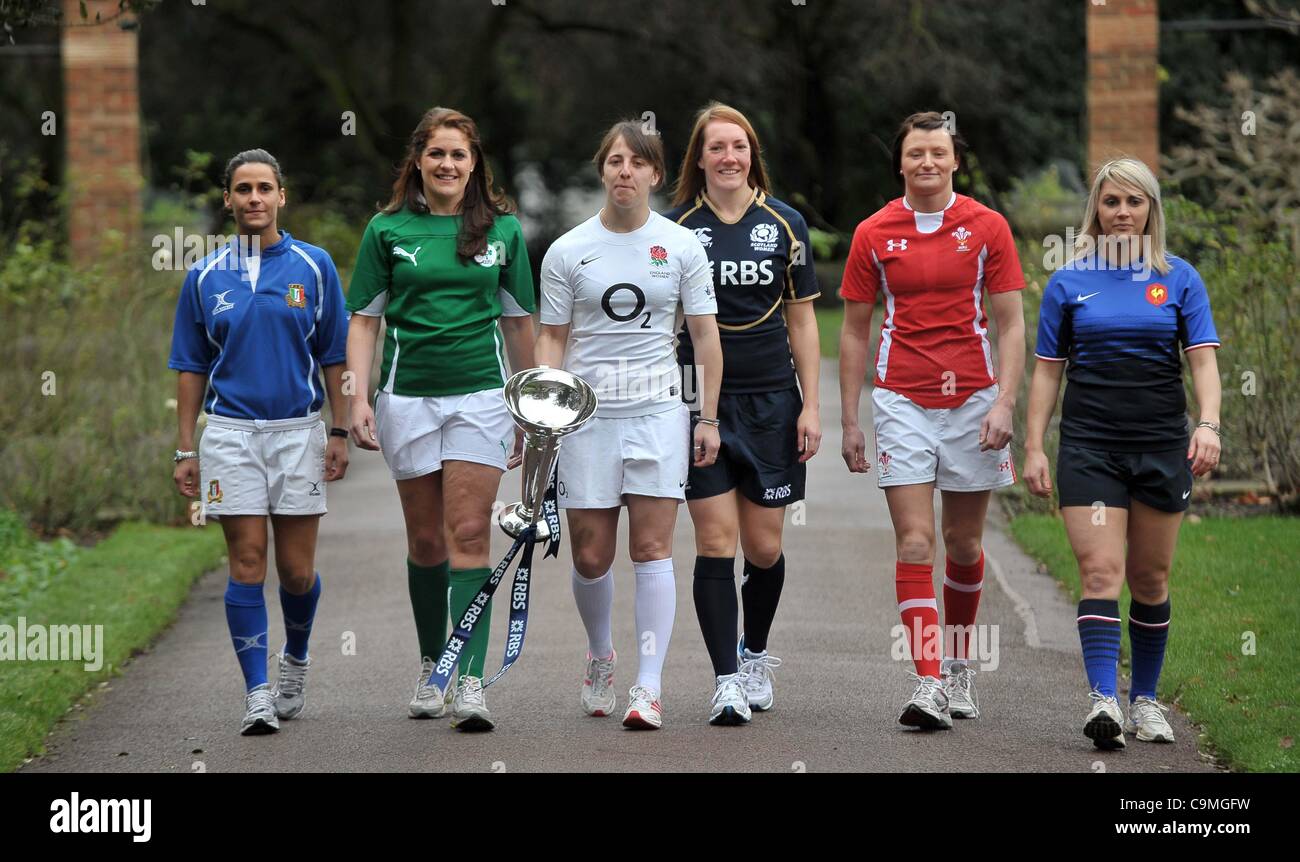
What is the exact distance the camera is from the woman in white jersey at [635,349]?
6.27 meters

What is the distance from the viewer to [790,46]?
1277 inches

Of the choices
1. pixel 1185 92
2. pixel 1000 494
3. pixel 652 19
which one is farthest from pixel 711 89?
pixel 1000 494

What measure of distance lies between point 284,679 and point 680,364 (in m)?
1.84

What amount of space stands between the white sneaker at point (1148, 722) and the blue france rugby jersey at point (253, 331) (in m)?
2.98

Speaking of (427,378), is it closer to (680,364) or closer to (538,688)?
(680,364)

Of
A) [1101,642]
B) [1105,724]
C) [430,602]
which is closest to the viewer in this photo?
[1105,724]

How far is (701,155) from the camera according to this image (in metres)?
6.56

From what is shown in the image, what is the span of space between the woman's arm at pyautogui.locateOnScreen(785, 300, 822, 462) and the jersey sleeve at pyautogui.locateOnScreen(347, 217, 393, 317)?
140cm

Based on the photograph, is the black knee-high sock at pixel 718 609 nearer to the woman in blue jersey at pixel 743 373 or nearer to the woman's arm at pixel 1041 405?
the woman in blue jersey at pixel 743 373

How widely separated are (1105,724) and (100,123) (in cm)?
1405

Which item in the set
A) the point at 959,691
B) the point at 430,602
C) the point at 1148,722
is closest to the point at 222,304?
the point at 430,602

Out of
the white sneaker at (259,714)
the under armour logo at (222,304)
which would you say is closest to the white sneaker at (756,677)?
the white sneaker at (259,714)

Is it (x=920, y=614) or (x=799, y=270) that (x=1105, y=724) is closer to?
(x=920, y=614)
